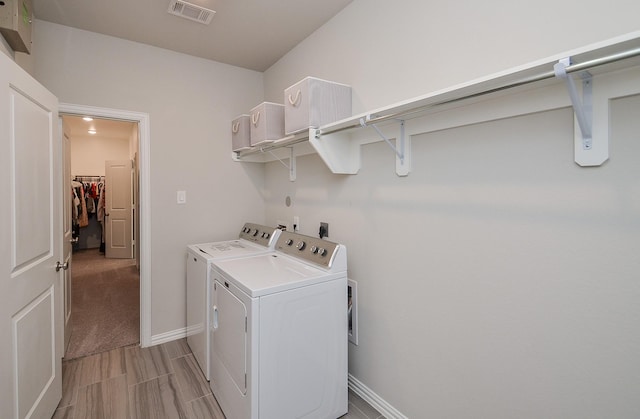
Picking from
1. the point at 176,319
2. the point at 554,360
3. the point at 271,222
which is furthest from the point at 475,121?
the point at 176,319

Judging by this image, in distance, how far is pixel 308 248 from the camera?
2014 millimetres

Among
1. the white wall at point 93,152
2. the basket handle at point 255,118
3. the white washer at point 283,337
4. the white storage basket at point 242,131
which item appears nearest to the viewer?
the white washer at point 283,337

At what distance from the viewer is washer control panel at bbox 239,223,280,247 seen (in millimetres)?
2453

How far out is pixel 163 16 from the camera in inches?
86.0

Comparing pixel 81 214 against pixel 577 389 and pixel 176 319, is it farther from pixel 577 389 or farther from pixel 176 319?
pixel 577 389

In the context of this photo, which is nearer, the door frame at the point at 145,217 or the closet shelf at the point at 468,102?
Result: the closet shelf at the point at 468,102

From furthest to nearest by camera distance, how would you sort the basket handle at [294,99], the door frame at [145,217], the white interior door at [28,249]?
the door frame at [145,217]
the basket handle at [294,99]
the white interior door at [28,249]

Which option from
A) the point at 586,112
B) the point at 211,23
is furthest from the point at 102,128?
A: the point at 586,112

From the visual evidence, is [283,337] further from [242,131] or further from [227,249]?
[242,131]

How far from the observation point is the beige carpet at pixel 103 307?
273cm

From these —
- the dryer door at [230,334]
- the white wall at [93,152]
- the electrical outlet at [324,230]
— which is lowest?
the dryer door at [230,334]

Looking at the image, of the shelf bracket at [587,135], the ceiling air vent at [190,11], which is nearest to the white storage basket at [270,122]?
the ceiling air vent at [190,11]

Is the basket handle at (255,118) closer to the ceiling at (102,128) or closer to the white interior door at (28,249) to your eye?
the white interior door at (28,249)

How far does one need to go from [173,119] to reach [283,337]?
2.14m
